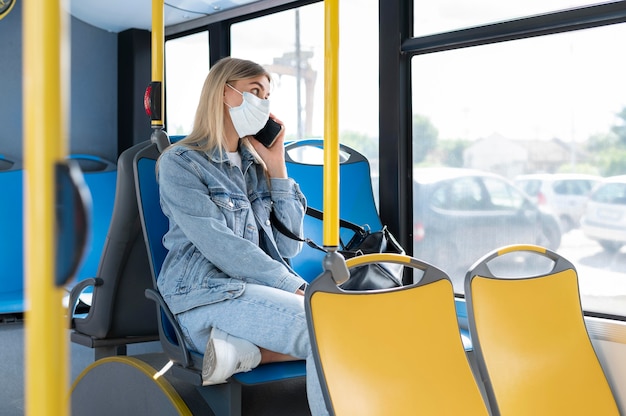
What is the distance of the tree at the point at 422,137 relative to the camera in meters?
3.31

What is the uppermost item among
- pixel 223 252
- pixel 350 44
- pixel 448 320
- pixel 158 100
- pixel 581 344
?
pixel 350 44

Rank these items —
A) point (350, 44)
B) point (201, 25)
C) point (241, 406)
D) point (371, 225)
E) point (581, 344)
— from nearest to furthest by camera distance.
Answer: point (241, 406), point (581, 344), point (371, 225), point (350, 44), point (201, 25)

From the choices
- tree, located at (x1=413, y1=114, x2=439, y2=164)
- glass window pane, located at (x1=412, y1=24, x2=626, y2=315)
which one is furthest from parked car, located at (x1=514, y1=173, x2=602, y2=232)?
tree, located at (x1=413, y1=114, x2=439, y2=164)

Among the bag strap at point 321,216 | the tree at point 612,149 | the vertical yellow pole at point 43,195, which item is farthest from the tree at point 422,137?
the vertical yellow pole at point 43,195

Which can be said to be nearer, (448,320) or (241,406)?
(448,320)

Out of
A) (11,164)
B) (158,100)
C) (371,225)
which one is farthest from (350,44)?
(11,164)

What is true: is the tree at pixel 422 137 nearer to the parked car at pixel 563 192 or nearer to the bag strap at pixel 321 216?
the parked car at pixel 563 192

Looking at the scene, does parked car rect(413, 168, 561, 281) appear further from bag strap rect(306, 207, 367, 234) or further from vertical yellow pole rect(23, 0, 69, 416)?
vertical yellow pole rect(23, 0, 69, 416)

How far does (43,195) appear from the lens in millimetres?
567

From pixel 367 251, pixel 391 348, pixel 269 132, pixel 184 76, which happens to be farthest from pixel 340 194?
pixel 184 76

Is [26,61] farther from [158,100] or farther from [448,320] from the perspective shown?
[158,100]

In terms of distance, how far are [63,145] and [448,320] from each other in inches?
63.3

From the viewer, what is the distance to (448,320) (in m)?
2.05

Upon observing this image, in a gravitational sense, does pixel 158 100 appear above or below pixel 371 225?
above
